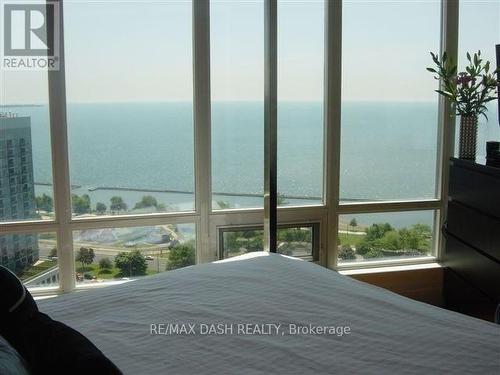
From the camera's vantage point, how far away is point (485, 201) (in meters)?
2.99

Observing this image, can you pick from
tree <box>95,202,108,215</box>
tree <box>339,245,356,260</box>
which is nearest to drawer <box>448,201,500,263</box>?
tree <box>339,245,356,260</box>

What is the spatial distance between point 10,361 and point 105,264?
2475mm

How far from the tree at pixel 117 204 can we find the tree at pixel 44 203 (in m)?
0.35

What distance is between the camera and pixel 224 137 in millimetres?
3512

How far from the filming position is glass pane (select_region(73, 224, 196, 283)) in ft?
11.1

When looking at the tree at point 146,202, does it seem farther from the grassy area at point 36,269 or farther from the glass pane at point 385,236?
the glass pane at point 385,236

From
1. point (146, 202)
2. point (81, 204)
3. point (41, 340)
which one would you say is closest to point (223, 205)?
point (146, 202)

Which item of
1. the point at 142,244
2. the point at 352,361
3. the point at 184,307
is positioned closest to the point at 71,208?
the point at 142,244

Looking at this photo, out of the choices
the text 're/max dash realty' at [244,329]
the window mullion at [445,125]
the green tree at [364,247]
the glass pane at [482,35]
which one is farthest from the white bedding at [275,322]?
the glass pane at [482,35]

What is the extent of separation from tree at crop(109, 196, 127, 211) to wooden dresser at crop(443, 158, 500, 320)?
206cm

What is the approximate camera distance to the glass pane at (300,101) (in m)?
3.54

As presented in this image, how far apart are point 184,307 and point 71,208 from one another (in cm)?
196

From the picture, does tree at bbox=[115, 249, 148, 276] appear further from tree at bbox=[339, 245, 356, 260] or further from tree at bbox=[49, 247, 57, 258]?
tree at bbox=[339, 245, 356, 260]

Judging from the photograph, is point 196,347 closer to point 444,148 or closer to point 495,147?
point 495,147
